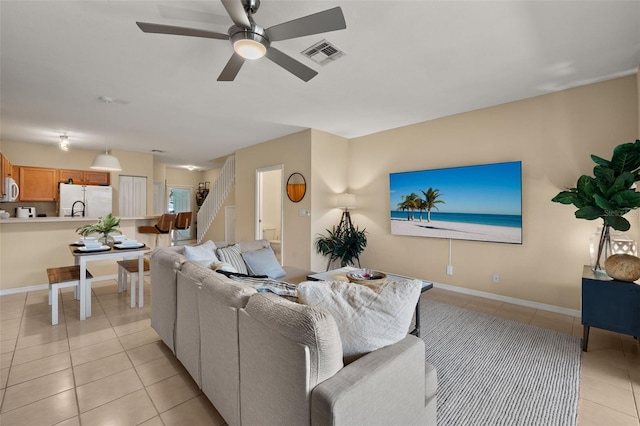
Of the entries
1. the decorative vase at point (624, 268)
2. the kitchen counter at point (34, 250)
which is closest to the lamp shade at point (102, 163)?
the kitchen counter at point (34, 250)

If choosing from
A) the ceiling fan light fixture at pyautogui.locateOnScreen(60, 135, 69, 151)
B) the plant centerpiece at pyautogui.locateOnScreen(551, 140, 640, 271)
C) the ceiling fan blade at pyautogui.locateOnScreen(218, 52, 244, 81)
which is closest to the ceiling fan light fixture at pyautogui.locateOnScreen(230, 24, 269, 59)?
the ceiling fan blade at pyautogui.locateOnScreen(218, 52, 244, 81)

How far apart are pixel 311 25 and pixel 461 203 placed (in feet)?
10.8

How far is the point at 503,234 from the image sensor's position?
146 inches

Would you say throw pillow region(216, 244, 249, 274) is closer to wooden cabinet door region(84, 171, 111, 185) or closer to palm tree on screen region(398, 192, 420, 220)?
palm tree on screen region(398, 192, 420, 220)

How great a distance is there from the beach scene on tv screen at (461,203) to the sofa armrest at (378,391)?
3.09 m

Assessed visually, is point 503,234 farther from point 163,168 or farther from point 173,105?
point 163,168

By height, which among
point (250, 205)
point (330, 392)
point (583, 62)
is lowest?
point (330, 392)

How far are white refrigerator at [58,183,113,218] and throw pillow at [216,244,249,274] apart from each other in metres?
4.70

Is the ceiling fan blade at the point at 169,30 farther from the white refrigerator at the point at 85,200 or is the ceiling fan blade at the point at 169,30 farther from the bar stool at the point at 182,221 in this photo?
the bar stool at the point at 182,221

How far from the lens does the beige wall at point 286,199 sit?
492cm

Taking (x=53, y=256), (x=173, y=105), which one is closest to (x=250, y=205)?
(x=173, y=105)

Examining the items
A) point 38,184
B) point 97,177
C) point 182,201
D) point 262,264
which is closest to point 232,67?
point 262,264

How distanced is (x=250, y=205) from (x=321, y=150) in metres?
2.08

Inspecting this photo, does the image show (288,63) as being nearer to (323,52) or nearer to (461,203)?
(323,52)
